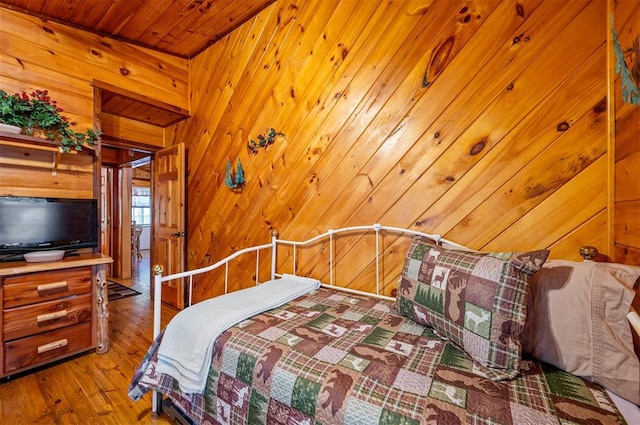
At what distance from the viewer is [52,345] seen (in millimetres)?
1771

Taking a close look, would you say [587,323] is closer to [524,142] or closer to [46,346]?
[524,142]

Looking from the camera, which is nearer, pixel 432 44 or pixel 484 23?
pixel 484 23

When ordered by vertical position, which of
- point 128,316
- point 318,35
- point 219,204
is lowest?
point 128,316

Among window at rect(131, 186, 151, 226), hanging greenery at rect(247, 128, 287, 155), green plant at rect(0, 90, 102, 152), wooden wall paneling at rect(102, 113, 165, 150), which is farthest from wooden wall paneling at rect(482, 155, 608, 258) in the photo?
window at rect(131, 186, 151, 226)

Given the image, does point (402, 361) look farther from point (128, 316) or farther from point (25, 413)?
point (128, 316)

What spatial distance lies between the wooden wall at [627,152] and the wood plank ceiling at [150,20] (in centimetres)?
217

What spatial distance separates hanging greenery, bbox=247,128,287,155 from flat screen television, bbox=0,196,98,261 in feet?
4.24

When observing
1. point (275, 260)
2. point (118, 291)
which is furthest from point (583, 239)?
point (118, 291)

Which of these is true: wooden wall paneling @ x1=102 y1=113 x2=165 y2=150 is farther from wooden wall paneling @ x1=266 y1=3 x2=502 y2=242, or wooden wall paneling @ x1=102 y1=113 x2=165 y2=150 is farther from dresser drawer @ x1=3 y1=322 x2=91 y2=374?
wooden wall paneling @ x1=266 y1=3 x2=502 y2=242

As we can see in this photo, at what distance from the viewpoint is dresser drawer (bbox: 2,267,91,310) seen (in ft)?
5.33

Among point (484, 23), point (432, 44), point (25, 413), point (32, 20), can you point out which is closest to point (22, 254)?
point (25, 413)

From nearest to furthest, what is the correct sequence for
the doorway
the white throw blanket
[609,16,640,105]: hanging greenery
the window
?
[609,16,640,105]: hanging greenery, the white throw blanket, the doorway, the window

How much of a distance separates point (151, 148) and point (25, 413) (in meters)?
2.49

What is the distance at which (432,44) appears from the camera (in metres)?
1.47
